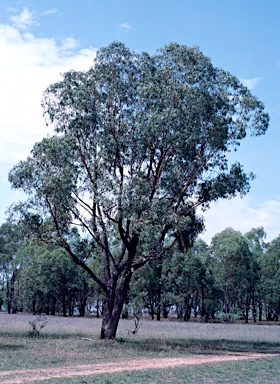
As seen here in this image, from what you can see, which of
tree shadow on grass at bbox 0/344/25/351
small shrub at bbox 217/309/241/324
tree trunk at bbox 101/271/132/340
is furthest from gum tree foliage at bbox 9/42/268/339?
small shrub at bbox 217/309/241/324

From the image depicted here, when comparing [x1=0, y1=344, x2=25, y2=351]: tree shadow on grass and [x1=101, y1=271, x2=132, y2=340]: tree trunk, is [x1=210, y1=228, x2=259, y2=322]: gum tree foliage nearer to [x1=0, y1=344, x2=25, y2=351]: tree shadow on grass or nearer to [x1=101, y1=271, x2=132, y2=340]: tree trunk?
[x1=101, y1=271, x2=132, y2=340]: tree trunk

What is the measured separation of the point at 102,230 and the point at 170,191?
4.24m

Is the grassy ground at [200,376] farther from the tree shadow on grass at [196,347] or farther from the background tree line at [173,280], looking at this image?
the background tree line at [173,280]

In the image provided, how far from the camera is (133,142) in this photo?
27.4 metres

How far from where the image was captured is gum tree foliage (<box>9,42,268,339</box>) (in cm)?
2680

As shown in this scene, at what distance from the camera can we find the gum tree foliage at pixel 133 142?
2680 centimetres

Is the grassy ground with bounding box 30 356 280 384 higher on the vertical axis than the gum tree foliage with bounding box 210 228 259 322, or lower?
lower

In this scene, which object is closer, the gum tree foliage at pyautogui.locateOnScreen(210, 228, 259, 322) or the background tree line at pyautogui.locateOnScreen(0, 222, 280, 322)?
the background tree line at pyautogui.locateOnScreen(0, 222, 280, 322)

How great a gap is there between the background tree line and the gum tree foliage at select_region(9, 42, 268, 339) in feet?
130

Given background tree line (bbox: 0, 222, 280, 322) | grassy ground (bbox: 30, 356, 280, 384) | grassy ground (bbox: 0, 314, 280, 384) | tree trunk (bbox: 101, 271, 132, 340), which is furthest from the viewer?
background tree line (bbox: 0, 222, 280, 322)

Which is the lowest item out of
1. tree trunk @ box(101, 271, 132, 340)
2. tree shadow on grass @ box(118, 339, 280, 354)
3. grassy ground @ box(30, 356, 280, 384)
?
tree shadow on grass @ box(118, 339, 280, 354)

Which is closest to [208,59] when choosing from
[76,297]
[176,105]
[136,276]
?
[176,105]

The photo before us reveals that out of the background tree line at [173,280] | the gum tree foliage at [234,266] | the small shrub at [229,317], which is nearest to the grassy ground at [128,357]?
the background tree line at [173,280]

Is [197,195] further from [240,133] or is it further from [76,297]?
[76,297]
